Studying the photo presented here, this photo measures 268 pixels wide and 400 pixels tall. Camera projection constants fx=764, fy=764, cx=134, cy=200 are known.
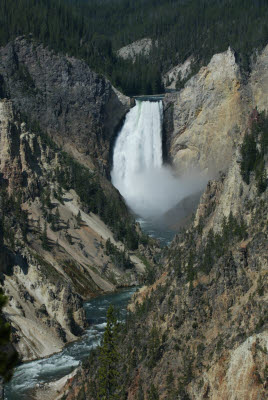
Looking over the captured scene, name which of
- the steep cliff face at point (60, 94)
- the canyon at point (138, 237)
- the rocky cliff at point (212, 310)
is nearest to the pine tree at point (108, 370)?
the rocky cliff at point (212, 310)

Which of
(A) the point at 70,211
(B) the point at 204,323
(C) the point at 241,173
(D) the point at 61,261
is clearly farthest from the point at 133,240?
(B) the point at 204,323

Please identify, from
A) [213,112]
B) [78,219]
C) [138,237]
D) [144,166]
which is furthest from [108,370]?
[144,166]

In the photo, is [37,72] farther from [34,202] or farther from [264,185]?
[264,185]

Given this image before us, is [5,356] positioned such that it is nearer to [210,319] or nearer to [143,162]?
[210,319]

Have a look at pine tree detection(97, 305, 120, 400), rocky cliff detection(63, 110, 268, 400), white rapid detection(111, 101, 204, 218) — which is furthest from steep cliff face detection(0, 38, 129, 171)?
pine tree detection(97, 305, 120, 400)

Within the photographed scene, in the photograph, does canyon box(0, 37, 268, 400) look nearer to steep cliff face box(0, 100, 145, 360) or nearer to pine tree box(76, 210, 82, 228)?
steep cliff face box(0, 100, 145, 360)

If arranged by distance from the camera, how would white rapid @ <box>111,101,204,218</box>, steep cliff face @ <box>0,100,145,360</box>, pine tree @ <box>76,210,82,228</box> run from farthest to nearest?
1. white rapid @ <box>111,101,204,218</box>
2. pine tree @ <box>76,210,82,228</box>
3. steep cliff face @ <box>0,100,145,360</box>

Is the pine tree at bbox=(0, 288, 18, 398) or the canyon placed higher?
the canyon
